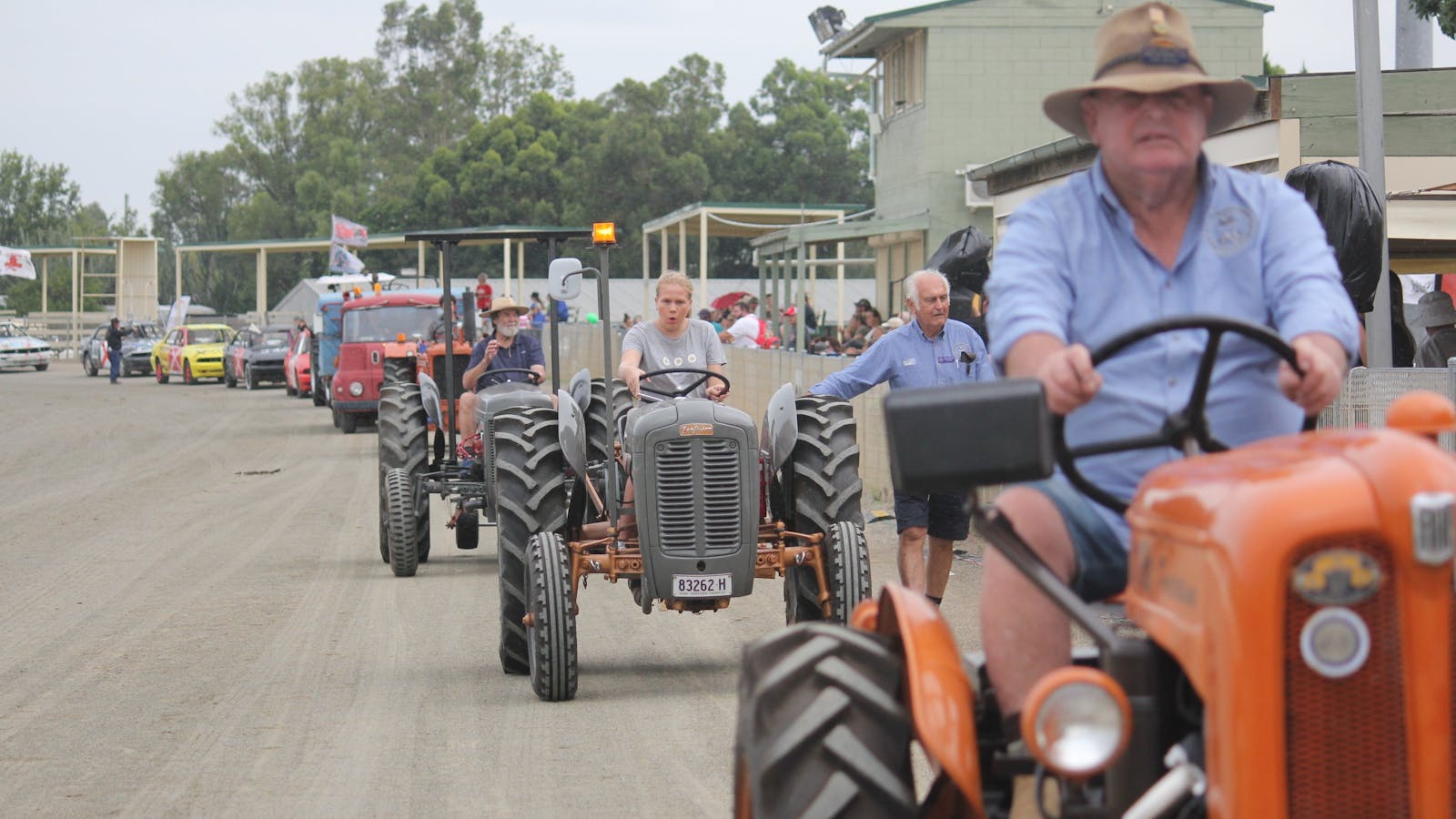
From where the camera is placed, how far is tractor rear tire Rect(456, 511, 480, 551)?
13953 millimetres

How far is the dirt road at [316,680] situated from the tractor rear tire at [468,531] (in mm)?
110

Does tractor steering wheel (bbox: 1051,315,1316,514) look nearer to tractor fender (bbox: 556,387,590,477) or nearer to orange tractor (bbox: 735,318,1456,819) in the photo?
orange tractor (bbox: 735,318,1456,819)

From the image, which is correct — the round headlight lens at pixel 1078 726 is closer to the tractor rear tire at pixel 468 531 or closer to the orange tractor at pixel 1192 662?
the orange tractor at pixel 1192 662

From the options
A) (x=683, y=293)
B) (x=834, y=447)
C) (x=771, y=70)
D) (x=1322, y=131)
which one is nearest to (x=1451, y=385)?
(x=834, y=447)

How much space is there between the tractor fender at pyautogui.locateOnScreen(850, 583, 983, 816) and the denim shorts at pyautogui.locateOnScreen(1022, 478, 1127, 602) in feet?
0.96

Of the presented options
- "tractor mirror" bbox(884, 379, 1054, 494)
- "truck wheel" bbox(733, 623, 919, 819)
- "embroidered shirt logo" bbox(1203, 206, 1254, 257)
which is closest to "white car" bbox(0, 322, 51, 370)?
"truck wheel" bbox(733, 623, 919, 819)

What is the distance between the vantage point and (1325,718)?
2.82 m

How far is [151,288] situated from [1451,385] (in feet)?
272

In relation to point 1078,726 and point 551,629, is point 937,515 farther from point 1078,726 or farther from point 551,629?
point 1078,726

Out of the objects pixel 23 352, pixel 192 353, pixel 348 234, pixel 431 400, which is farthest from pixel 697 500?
pixel 23 352

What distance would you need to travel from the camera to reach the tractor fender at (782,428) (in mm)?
9180

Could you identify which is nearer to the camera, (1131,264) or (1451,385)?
(1131,264)

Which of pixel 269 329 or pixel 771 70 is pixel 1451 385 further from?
pixel 771 70

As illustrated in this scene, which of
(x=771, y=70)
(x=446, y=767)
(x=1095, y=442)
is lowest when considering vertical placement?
(x=446, y=767)
